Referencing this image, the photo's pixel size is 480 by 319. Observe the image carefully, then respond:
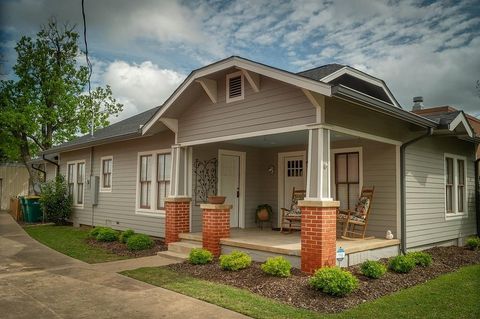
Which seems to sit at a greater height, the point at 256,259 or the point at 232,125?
the point at 232,125

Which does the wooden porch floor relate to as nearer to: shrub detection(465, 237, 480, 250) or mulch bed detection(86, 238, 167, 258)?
mulch bed detection(86, 238, 167, 258)

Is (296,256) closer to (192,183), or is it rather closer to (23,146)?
(192,183)

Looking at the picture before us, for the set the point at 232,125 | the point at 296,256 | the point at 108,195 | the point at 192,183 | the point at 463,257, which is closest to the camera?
the point at 296,256

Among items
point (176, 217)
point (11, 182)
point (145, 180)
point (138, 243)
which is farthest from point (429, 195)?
point (11, 182)

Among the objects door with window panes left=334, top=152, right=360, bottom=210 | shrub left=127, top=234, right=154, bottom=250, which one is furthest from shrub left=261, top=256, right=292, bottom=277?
shrub left=127, top=234, right=154, bottom=250

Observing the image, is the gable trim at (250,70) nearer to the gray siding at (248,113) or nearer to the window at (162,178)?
the gray siding at (248,113)

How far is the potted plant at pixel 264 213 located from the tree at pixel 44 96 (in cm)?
1195

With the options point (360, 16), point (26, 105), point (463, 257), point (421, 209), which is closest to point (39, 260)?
point (360, 16)

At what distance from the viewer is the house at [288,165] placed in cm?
650

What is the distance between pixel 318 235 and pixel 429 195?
4.45 m

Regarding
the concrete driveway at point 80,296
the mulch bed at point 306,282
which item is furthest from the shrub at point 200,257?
the concrete driveway at point 80,296

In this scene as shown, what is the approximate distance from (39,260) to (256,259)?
439 cm

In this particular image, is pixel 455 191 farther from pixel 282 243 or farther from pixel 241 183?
pixel 282 243

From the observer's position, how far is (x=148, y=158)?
11.2m
